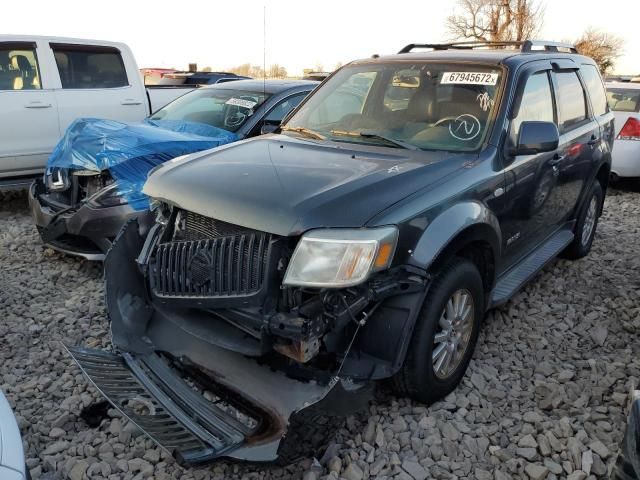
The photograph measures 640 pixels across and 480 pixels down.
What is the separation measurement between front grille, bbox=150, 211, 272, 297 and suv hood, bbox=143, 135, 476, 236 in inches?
3.6

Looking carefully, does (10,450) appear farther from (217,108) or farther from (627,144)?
(627,144)

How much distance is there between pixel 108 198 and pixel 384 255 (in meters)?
2.79

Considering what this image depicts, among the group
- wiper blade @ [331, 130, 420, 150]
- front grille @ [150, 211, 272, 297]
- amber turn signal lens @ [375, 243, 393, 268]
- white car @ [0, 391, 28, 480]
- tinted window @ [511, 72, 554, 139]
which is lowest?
white car @ [0, 391, 28, 480]

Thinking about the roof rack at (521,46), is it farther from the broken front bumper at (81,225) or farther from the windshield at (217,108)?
the broken front bumper at (81,225)

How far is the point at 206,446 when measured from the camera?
227cm

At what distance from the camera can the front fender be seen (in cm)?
256

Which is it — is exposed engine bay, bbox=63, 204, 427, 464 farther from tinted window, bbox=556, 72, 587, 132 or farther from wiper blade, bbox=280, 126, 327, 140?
tinted window, bbox=556, 72, 587, 132

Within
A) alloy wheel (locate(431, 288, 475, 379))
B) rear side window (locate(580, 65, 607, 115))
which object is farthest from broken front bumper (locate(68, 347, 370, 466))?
rear side window (locate(580, 65, 607, 115))

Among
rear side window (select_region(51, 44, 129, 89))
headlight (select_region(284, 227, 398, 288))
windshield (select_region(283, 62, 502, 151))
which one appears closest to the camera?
headlight (select_region(284, 227, 398, 288))

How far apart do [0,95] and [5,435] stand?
543 cm

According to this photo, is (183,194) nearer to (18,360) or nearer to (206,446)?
(206,446)

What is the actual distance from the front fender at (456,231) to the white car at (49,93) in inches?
210

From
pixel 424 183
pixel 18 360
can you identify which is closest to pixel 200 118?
pixel 18 360

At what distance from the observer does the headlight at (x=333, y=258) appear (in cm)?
232
